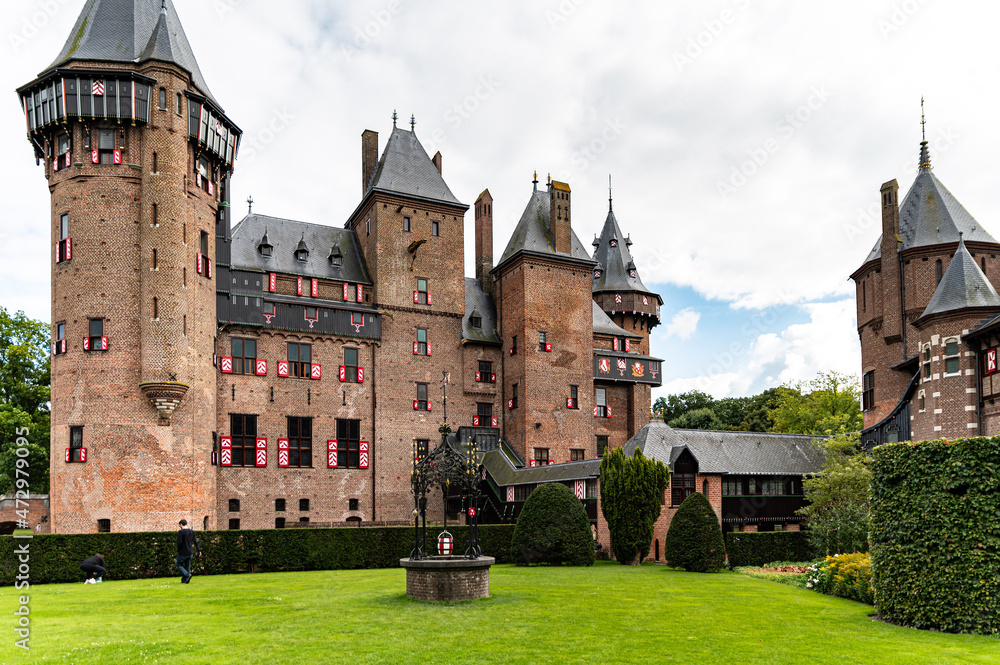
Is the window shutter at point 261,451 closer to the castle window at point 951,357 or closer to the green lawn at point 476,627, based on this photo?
the green lawn at point 476,627

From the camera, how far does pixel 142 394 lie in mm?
33844

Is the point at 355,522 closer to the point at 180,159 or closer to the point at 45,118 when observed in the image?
the point at 180,159

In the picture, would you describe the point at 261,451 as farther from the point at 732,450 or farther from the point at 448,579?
the point at 448,579

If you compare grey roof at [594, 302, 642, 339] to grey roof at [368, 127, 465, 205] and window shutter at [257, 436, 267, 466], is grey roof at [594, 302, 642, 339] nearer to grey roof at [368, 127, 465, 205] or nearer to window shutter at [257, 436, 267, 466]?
grey roof at [368, 127, 465, 205]

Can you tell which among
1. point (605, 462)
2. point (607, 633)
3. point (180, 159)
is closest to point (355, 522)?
point (605, 462)

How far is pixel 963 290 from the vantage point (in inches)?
1158

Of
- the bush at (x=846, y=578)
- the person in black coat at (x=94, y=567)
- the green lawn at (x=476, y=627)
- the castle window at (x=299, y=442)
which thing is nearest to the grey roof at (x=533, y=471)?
the castle window at (x=299, y=442)

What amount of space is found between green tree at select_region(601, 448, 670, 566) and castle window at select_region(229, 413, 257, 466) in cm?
1855

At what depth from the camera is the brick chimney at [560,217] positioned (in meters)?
49.3

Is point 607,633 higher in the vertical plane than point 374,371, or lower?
lower

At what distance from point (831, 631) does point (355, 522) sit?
103 ft

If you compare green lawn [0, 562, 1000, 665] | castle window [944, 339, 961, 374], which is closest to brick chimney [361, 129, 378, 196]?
green lawn [0, 562, 1000, 665]

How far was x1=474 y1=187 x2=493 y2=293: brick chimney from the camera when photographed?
51950 mm

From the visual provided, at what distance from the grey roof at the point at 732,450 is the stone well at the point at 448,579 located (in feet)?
56.2
